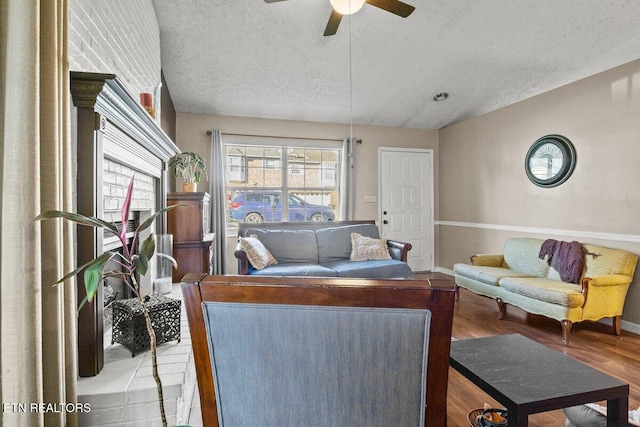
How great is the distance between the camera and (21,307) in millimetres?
Answer: 988

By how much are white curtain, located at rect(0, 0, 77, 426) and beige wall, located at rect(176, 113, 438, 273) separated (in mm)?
4034

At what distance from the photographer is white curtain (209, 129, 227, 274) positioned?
489 cm

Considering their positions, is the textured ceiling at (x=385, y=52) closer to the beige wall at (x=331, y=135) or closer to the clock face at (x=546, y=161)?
the beige wall at (x=331, y=135)

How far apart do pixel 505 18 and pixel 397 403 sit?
3.50 m

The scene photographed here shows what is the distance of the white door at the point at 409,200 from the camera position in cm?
577

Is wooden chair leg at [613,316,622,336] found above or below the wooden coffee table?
below

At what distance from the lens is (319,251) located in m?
4.21

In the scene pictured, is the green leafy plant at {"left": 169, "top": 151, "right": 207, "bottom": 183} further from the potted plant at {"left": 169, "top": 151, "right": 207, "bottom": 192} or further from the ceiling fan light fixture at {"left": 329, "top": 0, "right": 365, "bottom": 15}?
the ceiling fan light fixture at {"left": 329, "top": 0, "right": 365, "bottom": 15}

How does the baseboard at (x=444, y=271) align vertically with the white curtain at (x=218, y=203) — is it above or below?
below

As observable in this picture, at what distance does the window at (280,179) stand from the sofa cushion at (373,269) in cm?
181

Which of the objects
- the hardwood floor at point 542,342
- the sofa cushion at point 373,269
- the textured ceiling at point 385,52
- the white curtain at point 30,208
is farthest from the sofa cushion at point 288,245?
the white curtain at point 30,208

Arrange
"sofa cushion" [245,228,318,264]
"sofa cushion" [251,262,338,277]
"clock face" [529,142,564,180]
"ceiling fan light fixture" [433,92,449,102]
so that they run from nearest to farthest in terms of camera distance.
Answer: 1. "sofa cushion" [251,262,338,277]
2. "clock face" [529,142,564,180]
3. "sofa cushion" [245,228,318,264]
4. "ceiling fan light fixture" [433,92,449,102]

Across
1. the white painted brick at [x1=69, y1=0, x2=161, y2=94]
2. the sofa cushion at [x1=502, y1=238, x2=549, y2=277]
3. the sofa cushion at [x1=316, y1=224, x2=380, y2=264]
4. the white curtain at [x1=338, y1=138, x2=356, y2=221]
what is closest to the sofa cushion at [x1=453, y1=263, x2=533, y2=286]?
the sofa cushion at [x1=502, y1=238, x2=549, y2=277]

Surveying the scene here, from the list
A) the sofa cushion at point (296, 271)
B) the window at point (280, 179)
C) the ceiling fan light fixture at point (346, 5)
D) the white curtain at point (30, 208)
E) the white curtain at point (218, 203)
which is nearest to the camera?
the white curtain at point (30, 208)
